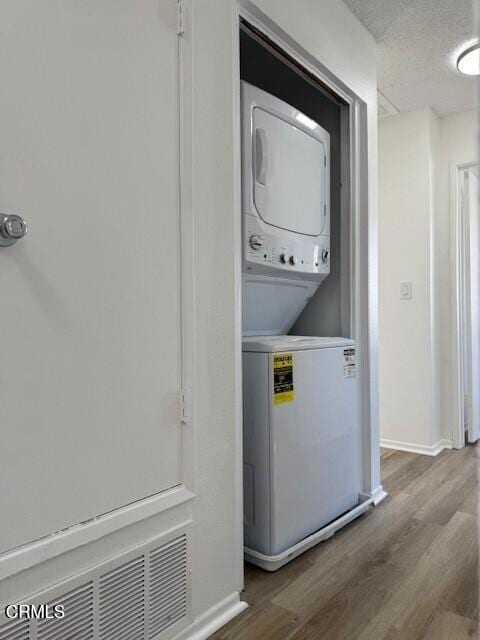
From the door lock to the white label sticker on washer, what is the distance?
1464 mm

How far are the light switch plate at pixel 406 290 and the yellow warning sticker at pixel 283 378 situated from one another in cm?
A: 173

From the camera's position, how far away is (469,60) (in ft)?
7.98

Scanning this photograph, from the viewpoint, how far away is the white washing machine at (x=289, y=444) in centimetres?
162

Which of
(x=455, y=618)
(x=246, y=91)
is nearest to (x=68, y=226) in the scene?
(x=246, y=91)

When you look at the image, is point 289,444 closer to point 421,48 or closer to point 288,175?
point 288,175

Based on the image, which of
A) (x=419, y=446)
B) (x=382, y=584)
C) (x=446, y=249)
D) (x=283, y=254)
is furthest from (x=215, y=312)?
(x=446, y=249)

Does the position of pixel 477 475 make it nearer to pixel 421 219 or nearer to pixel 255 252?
pixel 421 219

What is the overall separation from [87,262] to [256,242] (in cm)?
78

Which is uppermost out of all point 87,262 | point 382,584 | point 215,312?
point 87,262

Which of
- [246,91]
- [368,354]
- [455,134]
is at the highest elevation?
[455,134]

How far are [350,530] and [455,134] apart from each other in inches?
108

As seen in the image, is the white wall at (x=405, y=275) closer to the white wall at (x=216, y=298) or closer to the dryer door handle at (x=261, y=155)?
the dryer door handle at (x=261, y=155)

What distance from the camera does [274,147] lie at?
176cm

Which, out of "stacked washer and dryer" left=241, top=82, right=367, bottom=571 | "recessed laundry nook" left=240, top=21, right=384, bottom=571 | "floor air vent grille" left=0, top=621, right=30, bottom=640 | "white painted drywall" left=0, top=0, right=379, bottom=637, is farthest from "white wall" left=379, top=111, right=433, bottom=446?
"floor air vent grille" left=0, top=621, right=30, bottom=640
